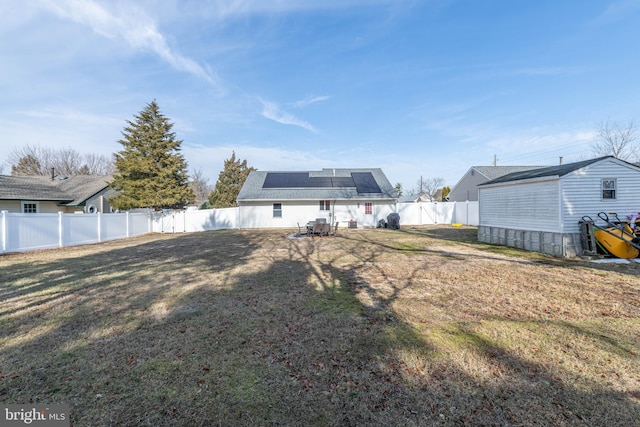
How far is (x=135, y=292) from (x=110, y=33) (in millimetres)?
11073

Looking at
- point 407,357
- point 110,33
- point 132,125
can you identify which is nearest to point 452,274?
point 407,357

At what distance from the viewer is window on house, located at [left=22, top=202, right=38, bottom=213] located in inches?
693

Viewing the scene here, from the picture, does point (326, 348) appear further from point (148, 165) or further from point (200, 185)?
point (200, 185)

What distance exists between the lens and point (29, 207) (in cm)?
1795

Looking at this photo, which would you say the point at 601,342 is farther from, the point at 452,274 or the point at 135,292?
the point at 135,292

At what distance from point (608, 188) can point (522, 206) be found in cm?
258

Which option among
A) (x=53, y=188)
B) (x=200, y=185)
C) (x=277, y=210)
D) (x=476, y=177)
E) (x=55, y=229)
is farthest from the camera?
(x=200, y=185)

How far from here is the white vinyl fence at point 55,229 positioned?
10.3m

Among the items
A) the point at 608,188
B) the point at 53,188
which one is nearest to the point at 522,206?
the point at 608,188

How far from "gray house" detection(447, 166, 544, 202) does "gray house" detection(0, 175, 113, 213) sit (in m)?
33.0

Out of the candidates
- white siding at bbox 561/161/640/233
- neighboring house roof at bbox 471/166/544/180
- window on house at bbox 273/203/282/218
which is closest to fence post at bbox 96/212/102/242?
window on house at bbox 273/203/282/218

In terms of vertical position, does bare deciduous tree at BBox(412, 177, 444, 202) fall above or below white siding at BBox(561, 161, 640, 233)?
above

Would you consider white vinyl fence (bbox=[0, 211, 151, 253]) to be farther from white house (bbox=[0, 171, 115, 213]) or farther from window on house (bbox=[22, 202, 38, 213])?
window on house (bbox=[22, 202, 38, 213])

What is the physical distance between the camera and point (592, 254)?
29.5 feet
